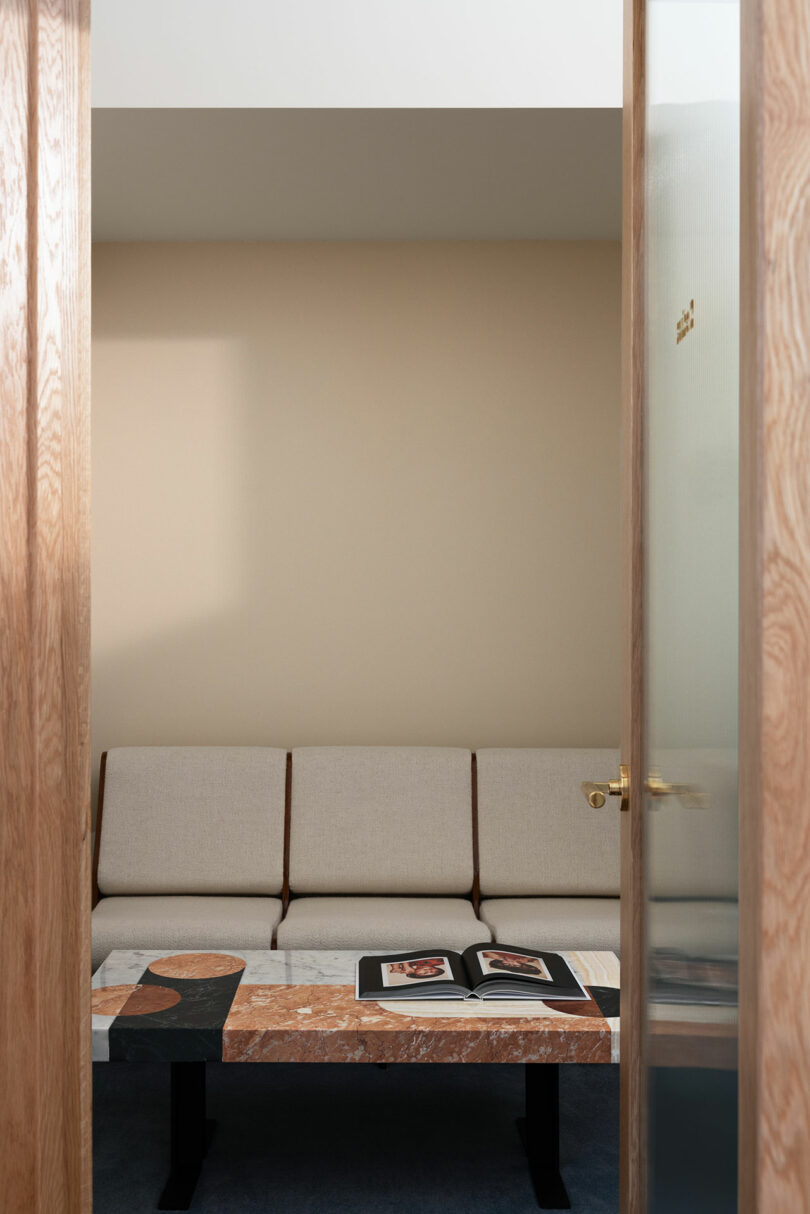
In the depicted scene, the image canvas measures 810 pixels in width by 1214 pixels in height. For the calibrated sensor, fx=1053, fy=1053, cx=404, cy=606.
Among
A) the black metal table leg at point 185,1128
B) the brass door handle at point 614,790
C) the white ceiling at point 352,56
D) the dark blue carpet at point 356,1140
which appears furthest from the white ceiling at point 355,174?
the dark blue carpet at point 356,1140

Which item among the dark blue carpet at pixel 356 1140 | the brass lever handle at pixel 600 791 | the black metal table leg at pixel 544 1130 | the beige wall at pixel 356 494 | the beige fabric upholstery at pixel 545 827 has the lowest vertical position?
the dark blue carpet at pixel 356 1140

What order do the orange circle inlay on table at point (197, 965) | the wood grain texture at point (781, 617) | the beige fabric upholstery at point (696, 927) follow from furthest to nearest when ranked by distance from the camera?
the orange circle inlay on table at point (197, 965)
the beige fabric upholstery at point (696, 927)
the wood grain texture at point (781, 617)

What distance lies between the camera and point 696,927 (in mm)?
1207

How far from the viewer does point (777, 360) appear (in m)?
0.82

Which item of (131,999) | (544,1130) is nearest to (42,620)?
(131,999)

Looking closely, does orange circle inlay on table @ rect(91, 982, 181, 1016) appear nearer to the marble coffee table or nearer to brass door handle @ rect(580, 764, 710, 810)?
the marble coffee table

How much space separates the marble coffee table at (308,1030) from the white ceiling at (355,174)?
218cm

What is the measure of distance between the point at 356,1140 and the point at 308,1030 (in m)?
0.63

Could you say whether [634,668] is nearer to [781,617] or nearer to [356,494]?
[781,617]

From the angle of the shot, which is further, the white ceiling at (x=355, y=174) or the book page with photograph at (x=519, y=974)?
the white ceiling at (x=355, y=174)

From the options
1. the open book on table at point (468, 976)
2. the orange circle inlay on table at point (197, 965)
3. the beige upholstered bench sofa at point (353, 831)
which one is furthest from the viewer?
the beige upholstered bench sofa at point (353, 831)

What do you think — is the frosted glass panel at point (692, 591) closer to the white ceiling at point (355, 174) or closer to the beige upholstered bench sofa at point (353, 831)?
the white ceiling at point (355, 174)

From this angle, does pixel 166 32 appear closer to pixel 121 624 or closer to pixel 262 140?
pixel 262 140

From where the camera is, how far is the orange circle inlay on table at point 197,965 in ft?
8.25
